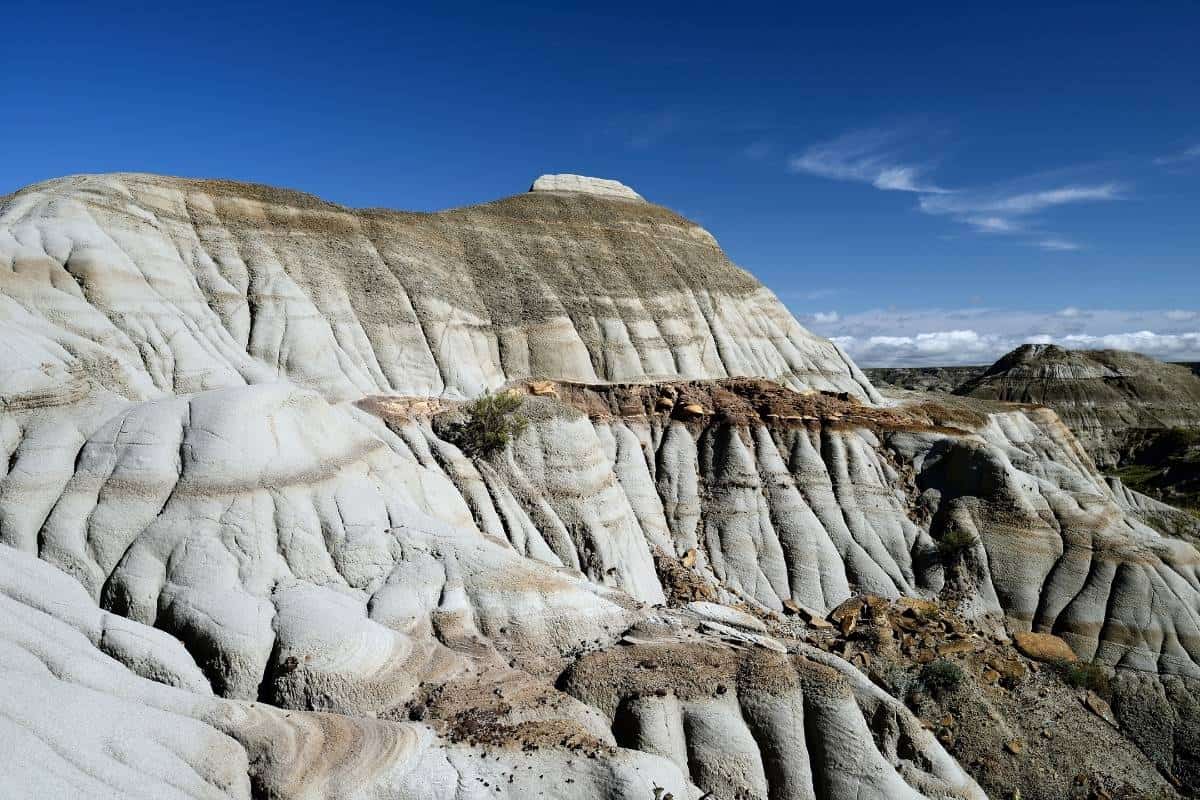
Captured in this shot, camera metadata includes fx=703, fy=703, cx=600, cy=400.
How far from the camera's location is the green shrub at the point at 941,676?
2261cm

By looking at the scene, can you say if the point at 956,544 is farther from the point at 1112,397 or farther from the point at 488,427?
the point at 1112,397

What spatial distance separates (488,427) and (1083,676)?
23.7 metres

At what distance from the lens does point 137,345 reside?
1015 inches

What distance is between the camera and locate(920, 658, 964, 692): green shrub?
74.2ft

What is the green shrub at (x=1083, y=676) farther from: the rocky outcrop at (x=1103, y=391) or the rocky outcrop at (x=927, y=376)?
the rocky outcrop at (x=927, y=376)

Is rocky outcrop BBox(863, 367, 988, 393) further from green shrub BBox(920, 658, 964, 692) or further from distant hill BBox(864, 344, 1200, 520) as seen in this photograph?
green shrub BBox(920, 658, 964, 692)

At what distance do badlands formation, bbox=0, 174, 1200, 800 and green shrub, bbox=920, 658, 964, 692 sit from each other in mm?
126

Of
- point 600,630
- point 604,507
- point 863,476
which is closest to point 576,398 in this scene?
point 604,507

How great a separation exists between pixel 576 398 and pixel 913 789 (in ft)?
76.7

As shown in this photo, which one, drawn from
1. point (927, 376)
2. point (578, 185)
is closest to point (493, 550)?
point (578, 185)

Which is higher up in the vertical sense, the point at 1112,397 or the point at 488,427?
the point at 488,427

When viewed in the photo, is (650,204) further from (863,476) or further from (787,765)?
(787,765)

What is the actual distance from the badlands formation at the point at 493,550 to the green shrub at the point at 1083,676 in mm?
827

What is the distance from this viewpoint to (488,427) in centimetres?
2786
